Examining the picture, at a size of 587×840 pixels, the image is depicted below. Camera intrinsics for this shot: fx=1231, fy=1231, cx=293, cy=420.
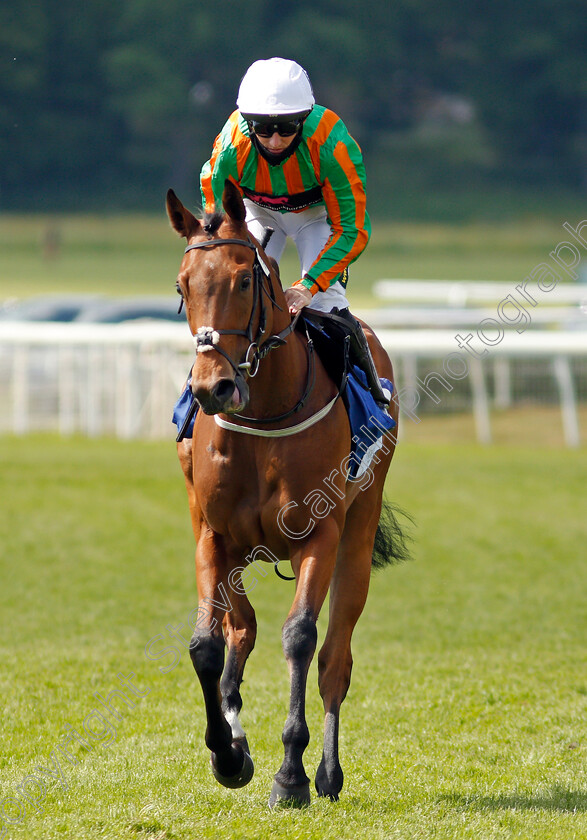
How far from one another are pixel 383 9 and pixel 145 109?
11.2 m

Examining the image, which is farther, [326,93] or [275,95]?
[326,93]

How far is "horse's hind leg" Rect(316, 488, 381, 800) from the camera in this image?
4.57 m

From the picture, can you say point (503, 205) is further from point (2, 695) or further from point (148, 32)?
point (2, 695)

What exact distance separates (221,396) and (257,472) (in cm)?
63

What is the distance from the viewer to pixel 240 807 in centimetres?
437

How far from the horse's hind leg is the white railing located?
500 inches

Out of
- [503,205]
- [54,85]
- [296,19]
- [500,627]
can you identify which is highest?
[296,19]

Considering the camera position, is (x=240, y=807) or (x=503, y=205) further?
(x=503, y=205)

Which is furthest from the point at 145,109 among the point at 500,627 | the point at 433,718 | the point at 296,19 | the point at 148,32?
the point at 433,718

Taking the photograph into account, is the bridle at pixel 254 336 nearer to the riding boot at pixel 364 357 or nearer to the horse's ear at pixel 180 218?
the horse's ear at pixel 180 218

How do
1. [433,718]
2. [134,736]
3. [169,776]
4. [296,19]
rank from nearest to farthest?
[169,776]
[134,736]
[433,718]
[296,19]

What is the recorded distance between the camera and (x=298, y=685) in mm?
4301

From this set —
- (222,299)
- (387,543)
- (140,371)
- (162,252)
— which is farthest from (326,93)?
(222,299)

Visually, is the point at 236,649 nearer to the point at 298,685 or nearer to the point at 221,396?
the point at 298,685
